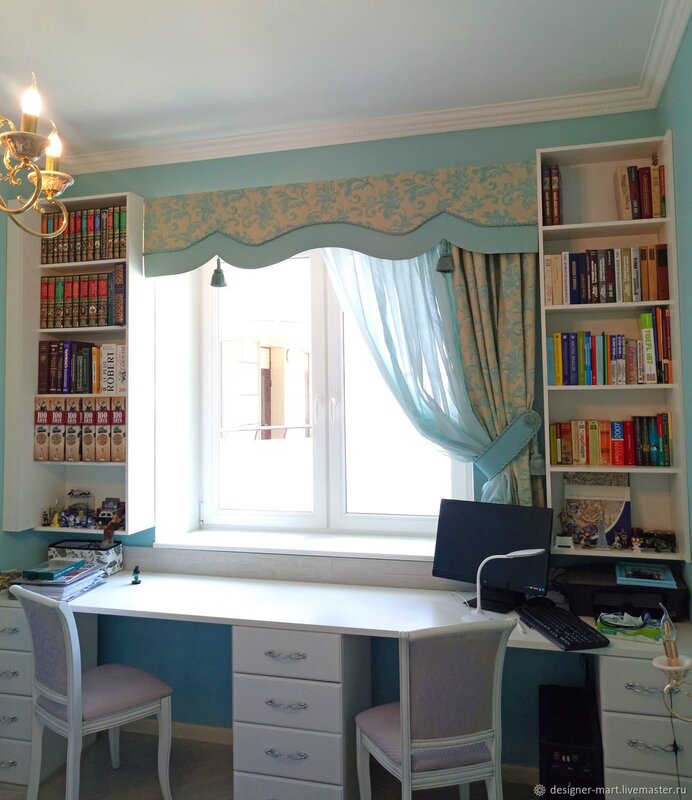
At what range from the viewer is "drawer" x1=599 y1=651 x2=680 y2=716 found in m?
1.92

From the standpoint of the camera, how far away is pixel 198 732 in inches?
114

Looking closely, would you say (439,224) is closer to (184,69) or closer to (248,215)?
(248,215)

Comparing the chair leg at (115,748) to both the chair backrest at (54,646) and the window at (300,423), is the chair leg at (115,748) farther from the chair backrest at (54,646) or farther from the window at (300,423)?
the window at (300,423)

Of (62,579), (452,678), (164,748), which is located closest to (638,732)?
(452,678)

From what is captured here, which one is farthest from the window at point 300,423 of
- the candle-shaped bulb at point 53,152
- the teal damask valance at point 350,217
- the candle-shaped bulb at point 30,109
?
the candle-shaped bulb at point 30,109

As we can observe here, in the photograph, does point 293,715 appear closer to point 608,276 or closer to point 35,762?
point 35,762

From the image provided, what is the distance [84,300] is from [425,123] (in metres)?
1.71

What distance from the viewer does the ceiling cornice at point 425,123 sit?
231cm

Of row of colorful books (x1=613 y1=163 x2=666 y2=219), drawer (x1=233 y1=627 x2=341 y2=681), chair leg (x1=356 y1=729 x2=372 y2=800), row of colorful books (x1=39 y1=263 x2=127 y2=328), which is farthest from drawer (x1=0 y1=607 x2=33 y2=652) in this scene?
row of colorful books (x1=613 y1=163 x2=666 y2=219)

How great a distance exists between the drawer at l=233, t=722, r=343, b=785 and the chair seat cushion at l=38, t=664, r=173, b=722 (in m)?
0.37

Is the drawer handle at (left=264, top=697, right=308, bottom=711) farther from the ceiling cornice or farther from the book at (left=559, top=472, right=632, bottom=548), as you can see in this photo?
the ceiling cornice

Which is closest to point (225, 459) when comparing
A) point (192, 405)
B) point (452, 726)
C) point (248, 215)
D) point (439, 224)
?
point (192, 405)

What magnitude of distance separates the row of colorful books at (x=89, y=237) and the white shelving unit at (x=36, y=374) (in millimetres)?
34

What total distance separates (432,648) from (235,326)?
6.69 ft
